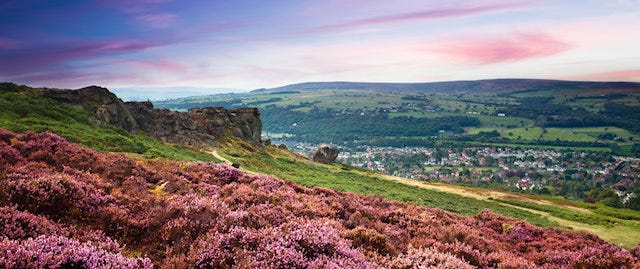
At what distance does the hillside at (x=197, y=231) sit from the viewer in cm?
646

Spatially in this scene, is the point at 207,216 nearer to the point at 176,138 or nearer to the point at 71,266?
the point at 71,266

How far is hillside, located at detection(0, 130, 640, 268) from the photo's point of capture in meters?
6.46

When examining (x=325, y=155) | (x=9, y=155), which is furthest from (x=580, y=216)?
(x=325, y=155)

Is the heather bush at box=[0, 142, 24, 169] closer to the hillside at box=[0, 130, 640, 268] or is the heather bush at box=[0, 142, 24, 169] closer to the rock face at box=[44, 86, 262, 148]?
the hillside at box=[0, 130, 640, 268]

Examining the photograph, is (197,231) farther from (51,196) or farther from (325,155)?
(325,155)

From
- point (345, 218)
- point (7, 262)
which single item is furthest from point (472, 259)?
point (7, 262)

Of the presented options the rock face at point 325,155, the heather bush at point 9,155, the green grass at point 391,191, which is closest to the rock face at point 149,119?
the green grass at point 391,191

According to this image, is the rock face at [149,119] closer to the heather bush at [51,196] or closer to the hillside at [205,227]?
the hillside at [205,227]

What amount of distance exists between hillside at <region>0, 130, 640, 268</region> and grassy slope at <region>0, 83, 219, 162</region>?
1840 cm

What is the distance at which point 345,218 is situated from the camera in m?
12.7

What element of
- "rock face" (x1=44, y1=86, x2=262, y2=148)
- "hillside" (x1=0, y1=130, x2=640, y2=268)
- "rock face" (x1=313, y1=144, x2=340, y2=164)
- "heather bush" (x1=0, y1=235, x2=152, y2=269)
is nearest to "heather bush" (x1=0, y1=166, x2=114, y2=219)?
"hillside" (x1=0, y1=130, x2=640, y2=268)

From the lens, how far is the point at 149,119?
56562mm

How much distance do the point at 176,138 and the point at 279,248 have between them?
54963mm

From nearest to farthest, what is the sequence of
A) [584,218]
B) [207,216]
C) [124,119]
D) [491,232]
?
1. [207,216]
2. [491,232]
3. [584,218]
4. [124,119]
